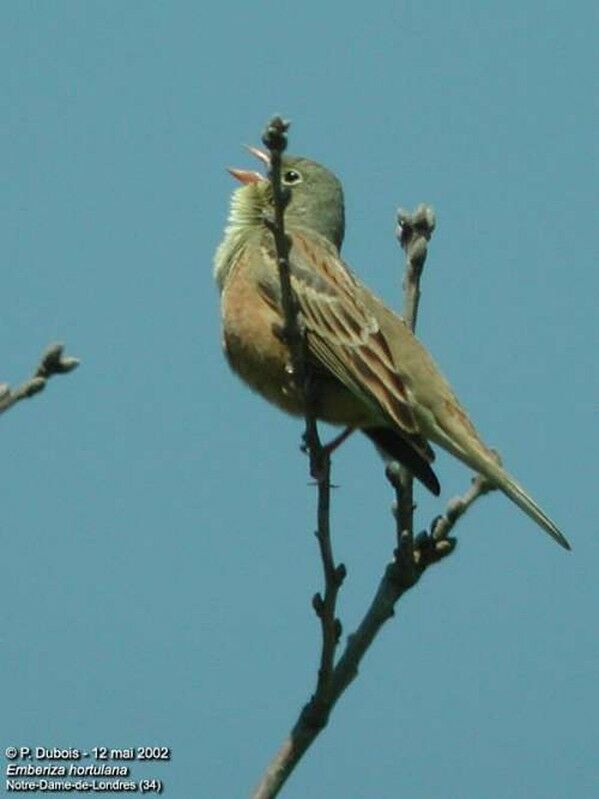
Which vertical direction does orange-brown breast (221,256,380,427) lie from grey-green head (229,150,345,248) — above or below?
below

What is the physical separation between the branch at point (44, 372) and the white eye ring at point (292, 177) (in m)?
4.63

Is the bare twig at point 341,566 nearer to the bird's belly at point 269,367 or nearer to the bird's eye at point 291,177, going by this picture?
the bird's belly at point 269,367

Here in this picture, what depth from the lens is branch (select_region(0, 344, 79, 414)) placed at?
3559 mm

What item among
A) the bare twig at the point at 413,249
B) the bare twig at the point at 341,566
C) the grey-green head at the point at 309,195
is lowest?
the bare twig at the point at 341,566

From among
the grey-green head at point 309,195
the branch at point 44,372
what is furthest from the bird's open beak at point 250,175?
the branch at point 44,372

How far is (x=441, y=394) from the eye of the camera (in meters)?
7.03

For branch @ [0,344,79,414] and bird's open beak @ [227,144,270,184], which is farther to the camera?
bird's open beak @ [227,144,270,184]

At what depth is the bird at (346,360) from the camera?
258 inches

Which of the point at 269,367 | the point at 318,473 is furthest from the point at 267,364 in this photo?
the point at 318,473

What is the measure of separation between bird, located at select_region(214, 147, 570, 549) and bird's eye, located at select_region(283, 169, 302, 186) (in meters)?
0.63

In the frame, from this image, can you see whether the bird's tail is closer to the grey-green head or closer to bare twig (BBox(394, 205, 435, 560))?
bare twig (BBox(394, 205, 435, 560))

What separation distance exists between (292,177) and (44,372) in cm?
472

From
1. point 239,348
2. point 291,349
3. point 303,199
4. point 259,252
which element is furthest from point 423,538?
point 303,199

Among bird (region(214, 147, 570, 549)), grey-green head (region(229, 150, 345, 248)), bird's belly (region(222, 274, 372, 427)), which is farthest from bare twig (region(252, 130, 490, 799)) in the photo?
grey-green head (region(229, 150, 345, 248))
